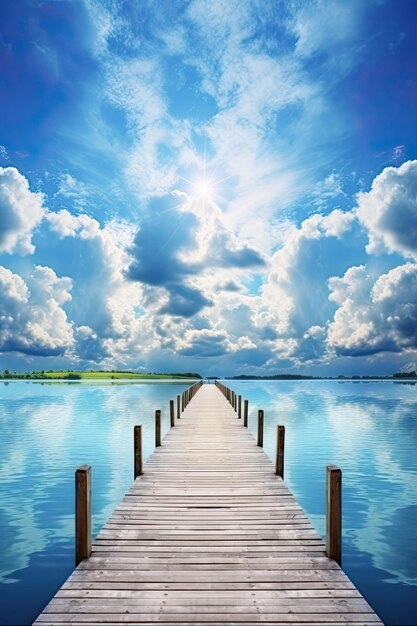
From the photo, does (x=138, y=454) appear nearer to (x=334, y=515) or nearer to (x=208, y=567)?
(x=208, y=567)

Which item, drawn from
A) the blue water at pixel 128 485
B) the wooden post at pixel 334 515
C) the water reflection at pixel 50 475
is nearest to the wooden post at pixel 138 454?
the blue water at pixel 128 485

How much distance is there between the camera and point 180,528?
24.9 feet

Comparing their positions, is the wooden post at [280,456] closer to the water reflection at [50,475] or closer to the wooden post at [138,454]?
the wooden post at [138,454]

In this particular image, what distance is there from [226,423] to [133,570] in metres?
16.5

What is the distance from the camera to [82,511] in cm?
633

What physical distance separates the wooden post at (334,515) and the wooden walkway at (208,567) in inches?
6.7

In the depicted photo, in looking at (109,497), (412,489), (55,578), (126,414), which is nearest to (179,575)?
(55,578)

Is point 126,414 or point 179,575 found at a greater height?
point 179,575

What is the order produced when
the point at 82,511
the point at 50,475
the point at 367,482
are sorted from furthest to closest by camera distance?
the point at 50,475 < the point at 367,482 < the point at 82,511

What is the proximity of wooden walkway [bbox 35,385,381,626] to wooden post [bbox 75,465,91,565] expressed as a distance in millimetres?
157

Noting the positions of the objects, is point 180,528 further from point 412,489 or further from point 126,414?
point 126,414

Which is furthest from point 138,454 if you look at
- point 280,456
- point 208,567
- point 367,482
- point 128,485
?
point 367,482

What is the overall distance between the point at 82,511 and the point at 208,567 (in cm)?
196

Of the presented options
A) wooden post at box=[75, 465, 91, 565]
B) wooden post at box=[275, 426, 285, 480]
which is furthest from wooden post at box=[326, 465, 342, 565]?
wooden post at box=[275, 426, 285, 480]
